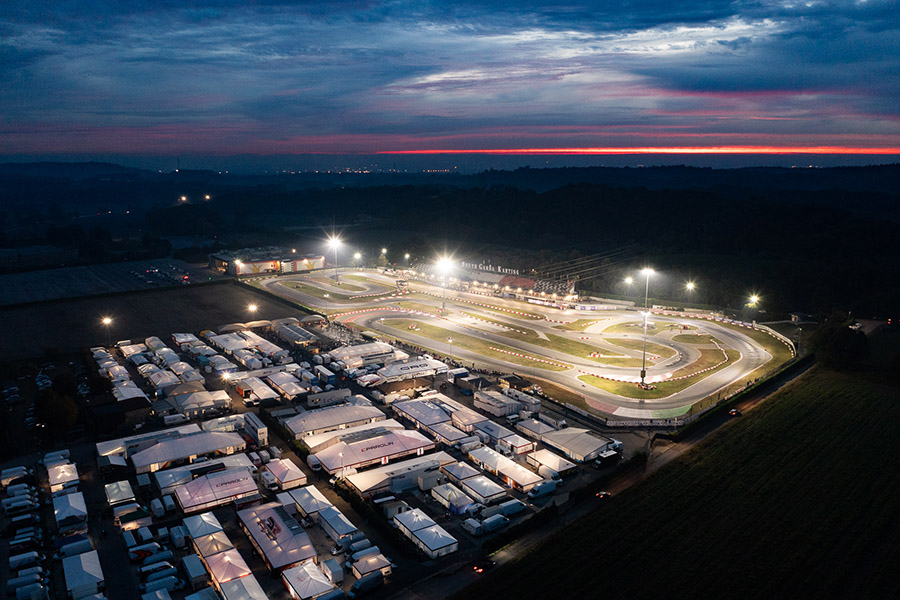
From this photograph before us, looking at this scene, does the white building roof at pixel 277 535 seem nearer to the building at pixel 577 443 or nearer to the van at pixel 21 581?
the van at pixel 21 581

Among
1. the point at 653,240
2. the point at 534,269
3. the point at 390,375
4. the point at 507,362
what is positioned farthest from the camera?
the point at 653,240

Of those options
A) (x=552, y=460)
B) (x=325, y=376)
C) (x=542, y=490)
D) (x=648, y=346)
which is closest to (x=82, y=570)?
(x=542, y=490)

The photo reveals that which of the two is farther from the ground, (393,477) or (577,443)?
(577,443)

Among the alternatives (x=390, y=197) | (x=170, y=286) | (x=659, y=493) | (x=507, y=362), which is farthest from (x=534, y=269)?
(x=390, y=197)

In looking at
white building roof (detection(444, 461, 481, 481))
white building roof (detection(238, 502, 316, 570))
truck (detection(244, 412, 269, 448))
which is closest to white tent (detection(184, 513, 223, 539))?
white building roof (detection(238, 502, 316, 570))

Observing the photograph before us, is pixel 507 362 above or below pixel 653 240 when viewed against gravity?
below

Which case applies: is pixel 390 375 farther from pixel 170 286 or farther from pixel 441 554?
pixel 170 286

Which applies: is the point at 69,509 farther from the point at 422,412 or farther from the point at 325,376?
the point at 325,376
